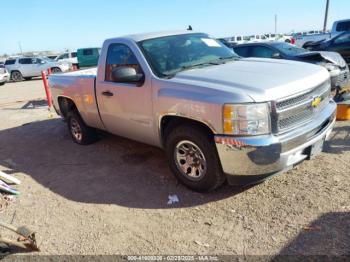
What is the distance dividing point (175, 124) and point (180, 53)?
1.07 metres

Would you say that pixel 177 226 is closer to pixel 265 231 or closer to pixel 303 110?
pixel 265 231

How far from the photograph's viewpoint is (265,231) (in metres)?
3.25

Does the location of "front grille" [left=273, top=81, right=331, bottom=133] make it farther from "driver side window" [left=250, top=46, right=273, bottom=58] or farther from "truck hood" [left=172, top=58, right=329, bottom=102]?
"driver side window" [left=250, top=46, right=273, bottom=58]

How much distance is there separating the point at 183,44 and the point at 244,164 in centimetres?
209

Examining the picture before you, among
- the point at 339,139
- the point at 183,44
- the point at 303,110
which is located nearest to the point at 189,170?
the point at 303,110

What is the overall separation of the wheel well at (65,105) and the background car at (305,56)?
18.3ft

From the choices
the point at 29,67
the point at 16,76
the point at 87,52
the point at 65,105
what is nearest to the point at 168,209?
the point at 65,105

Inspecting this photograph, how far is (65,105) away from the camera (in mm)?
6547

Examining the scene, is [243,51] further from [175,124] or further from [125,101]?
[175,124]

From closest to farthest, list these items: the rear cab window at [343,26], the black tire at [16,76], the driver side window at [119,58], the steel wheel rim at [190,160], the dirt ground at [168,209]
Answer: the dirt ground at [168,209] < the steel wheel rim at [190,160] < the driver side window at [119,58] < the rear cab window at [343,26] < the black tire at [16,76]

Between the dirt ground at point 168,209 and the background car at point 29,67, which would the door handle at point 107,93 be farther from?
the background car at point 29,67

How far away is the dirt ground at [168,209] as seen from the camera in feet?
10.3

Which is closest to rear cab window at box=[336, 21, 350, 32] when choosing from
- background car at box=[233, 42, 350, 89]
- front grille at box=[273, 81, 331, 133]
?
background car at box=[233, 42, 350, 89]

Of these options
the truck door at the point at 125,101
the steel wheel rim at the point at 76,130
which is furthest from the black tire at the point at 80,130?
the truck door at the point at 125,101
